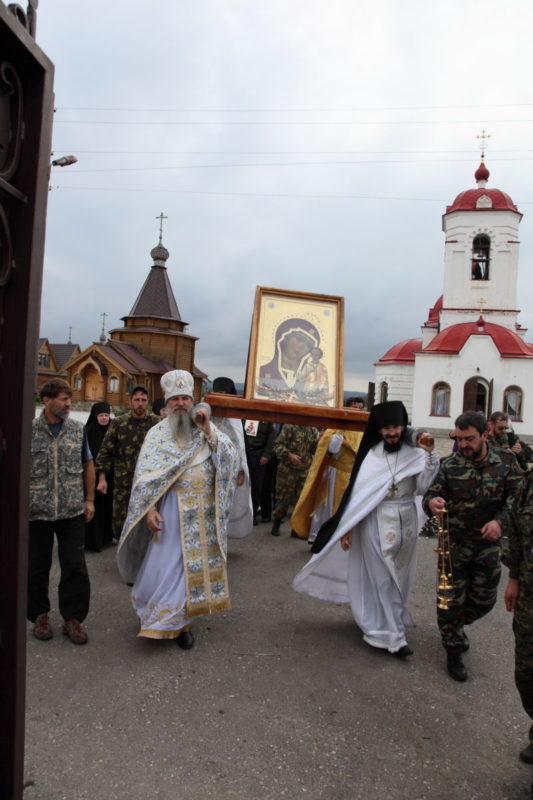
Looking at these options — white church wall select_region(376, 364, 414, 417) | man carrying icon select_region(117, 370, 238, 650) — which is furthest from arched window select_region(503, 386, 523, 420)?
man carrying icon select_region(117, 370, 238, 650)

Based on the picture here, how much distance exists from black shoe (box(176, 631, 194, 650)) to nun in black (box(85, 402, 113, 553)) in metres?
2.65

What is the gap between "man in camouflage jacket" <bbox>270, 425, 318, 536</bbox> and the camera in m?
7.35

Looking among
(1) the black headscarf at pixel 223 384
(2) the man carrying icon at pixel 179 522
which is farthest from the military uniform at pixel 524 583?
(1) the black headscarf at pixel 223 384

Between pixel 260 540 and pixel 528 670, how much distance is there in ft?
15.4

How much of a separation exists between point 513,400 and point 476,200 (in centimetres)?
1145

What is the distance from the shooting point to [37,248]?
5.18ft

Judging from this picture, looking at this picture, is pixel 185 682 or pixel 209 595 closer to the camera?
pixel 185 682

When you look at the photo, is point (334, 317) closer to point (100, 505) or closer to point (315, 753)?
point (315, 753)

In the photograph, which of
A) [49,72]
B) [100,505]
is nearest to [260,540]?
[100,505]

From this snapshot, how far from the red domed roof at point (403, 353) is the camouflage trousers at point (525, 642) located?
3023cm

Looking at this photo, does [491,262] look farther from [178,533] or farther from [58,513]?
[58,513]

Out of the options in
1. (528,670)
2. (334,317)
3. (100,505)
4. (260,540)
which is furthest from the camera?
(260,540)

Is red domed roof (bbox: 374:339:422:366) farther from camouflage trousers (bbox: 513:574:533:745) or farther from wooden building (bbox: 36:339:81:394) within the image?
camouflage trousers (bbox: 513:574:533:745)

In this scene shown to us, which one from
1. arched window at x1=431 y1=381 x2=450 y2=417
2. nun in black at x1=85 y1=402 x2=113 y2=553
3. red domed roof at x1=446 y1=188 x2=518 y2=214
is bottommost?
nun in black at x1=85 y1=402 x2=113 y2=553
